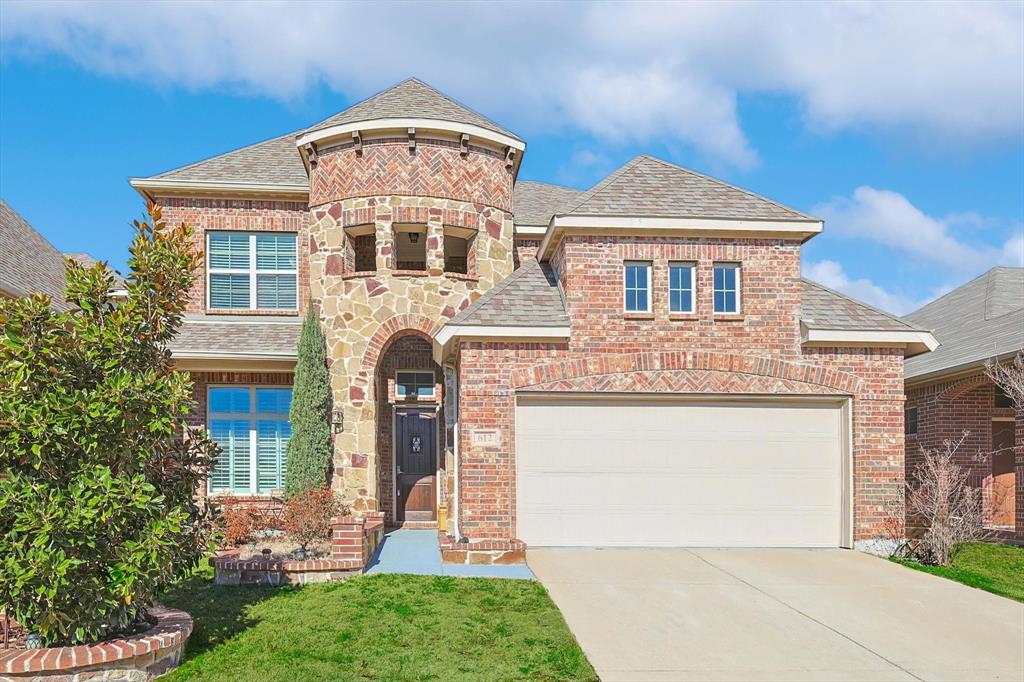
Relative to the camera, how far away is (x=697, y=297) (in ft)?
49.5

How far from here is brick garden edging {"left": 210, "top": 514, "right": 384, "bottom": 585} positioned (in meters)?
11.7

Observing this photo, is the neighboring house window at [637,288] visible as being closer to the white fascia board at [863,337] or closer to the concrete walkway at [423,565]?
the white fascia board at [863,337]

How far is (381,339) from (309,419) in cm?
211

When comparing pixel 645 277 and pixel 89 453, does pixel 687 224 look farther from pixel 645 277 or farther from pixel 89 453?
pixel 89 453

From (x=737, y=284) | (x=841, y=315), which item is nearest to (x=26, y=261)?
(x=737, y=284)

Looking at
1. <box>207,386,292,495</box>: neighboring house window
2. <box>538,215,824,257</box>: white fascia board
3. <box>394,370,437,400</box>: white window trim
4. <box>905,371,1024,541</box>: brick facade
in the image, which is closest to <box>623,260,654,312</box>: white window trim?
<box>538,215,824,257</box>: white fascia board

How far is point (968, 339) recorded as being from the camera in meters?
20.0

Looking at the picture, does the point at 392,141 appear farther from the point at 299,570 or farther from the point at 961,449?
the point at 961,449

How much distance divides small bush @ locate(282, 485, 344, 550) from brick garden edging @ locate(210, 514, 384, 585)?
38.9 inches

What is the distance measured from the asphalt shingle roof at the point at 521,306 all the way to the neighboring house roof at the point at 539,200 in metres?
3.74

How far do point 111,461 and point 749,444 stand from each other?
35.2 ft

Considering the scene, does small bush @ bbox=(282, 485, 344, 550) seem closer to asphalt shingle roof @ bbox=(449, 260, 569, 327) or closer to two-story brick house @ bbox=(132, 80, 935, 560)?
two-story brick house @ bbox=(132, 80, 935, 560)

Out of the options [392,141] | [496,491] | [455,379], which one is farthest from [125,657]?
[392,141]

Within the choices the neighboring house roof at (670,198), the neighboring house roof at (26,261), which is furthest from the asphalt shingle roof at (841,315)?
the neighboring house roof at (26,261)
